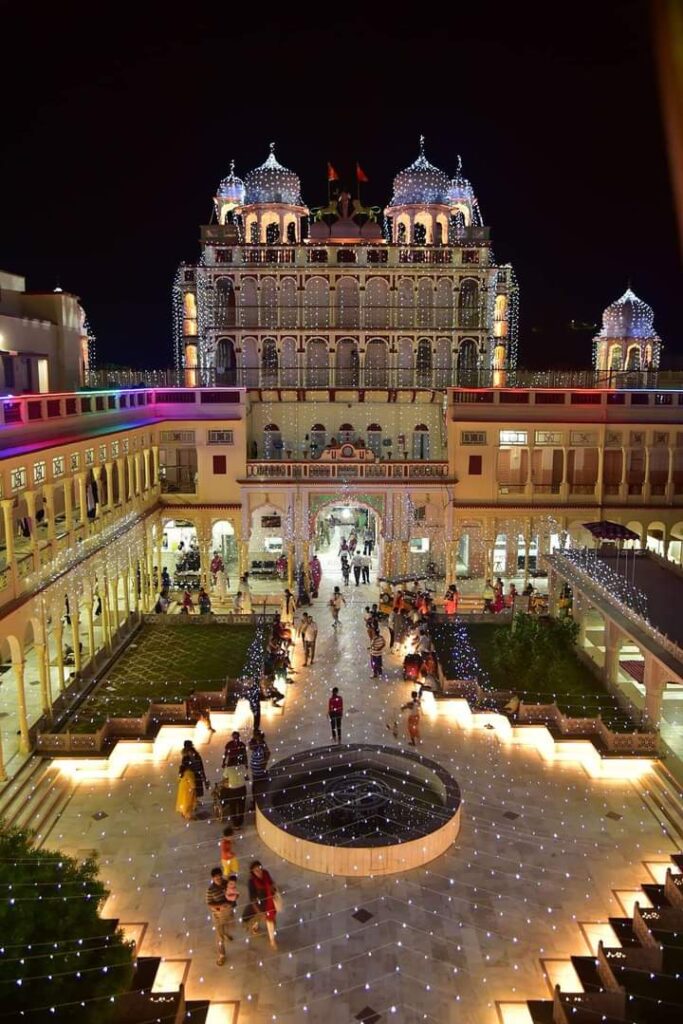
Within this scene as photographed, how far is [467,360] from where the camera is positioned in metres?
37.8

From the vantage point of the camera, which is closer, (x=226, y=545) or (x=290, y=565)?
(x=290, y=565)

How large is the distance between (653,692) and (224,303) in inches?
1066

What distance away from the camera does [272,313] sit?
37656 mm

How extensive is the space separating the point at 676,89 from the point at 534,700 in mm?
13879

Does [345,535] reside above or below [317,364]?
below

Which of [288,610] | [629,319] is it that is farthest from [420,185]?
[288,610]

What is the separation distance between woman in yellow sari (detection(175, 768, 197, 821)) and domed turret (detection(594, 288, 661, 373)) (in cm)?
3790

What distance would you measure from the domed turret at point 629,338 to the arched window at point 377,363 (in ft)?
50.2

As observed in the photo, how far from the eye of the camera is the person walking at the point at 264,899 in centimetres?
1149

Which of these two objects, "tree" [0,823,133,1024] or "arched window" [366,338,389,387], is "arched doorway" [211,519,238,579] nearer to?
"arched window" [366,338,389,387]

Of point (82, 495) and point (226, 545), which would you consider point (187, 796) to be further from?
point (226, 545)

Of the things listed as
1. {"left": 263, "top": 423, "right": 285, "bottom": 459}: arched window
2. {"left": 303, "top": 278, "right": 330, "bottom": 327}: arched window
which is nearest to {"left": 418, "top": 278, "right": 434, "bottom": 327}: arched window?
{"left": 303, "top": 278, "right": 330, "bottom": 327}: arched window

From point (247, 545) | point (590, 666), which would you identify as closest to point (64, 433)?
point (247, 545)

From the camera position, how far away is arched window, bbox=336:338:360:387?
37812 mm
